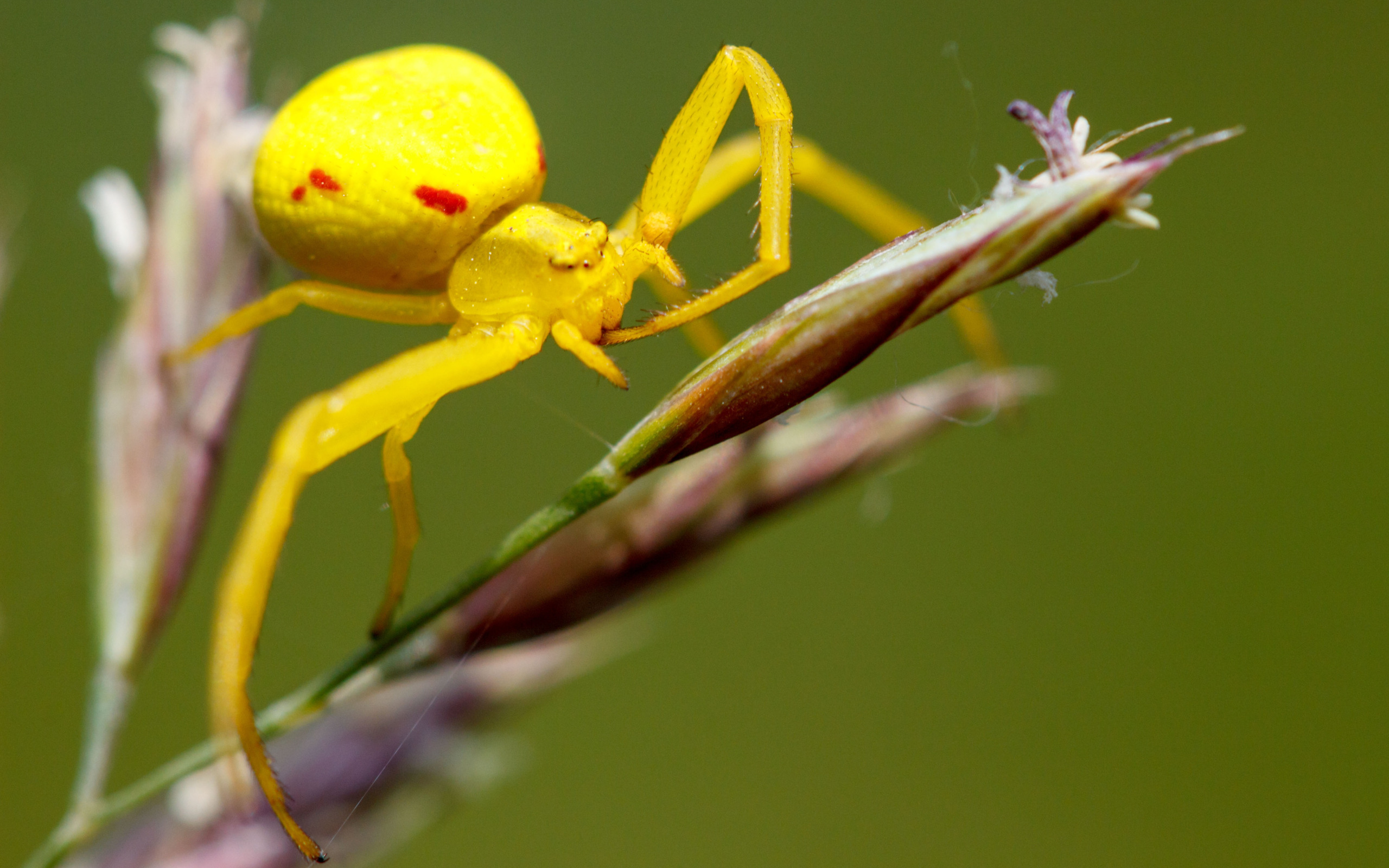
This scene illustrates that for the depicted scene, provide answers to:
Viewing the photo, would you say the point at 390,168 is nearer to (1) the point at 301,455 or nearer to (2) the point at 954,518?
(1) the point at 301,455

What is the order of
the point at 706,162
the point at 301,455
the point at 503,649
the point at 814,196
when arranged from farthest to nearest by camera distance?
the point at 814,196 → the point at 706,162 → the point at 503,649 → the point at 301,455

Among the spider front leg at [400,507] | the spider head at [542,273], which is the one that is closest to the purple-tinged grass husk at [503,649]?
the spider front leg at [400,507]

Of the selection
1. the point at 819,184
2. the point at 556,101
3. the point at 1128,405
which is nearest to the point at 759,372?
the point at 819,184

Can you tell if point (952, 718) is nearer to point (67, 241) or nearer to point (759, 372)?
point (759, 372)

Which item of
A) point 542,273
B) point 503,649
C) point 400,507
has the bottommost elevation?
point 503,649

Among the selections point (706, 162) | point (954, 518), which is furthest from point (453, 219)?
point (954, 518)

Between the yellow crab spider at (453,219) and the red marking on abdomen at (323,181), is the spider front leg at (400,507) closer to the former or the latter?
the yellow crab spider at (453,219)
